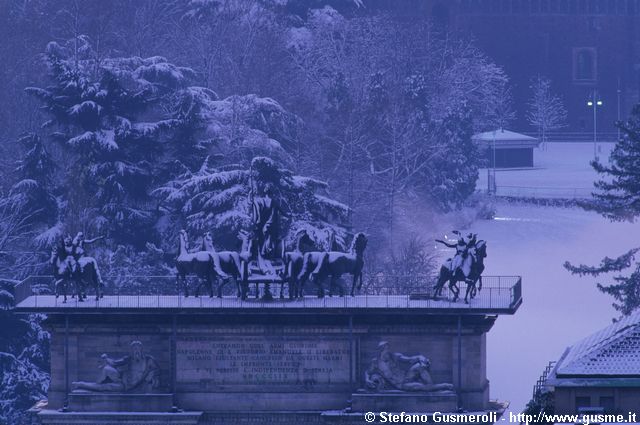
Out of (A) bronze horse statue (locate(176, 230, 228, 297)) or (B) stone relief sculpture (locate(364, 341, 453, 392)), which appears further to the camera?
(A) bronze horse statue (locate(176, 230, 228, 297))

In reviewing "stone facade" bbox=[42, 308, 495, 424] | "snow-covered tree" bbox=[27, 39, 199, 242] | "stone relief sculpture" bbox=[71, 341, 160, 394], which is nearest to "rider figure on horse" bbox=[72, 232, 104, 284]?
"stone facade" bbox=[42, 308, 495, 424]

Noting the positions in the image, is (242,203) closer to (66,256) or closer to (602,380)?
(66,256)

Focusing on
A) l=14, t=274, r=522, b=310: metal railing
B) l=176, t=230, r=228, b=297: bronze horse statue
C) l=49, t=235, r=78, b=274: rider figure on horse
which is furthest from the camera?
l=176, t=230, r=228, b=297: bronze horse statue

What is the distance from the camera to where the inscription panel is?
11900cm

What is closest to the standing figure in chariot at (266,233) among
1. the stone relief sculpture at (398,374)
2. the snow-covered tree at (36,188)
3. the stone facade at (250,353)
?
the stone facade at (250,353)

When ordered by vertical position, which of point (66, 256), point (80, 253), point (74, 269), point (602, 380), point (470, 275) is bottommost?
point (602, 380)

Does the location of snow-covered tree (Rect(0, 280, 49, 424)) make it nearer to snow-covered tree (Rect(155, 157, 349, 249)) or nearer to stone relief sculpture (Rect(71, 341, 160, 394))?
snow-covered tree (Rect(155, 157, 349, 249))

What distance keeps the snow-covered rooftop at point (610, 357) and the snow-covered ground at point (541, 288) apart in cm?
2937

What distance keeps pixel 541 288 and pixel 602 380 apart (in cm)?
6644

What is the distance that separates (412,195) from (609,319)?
90.4ft

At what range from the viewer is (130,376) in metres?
119

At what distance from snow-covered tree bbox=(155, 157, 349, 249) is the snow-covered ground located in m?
10.2

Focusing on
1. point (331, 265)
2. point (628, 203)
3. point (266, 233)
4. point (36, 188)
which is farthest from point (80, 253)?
point (628, 203)

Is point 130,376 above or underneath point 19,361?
underneath
